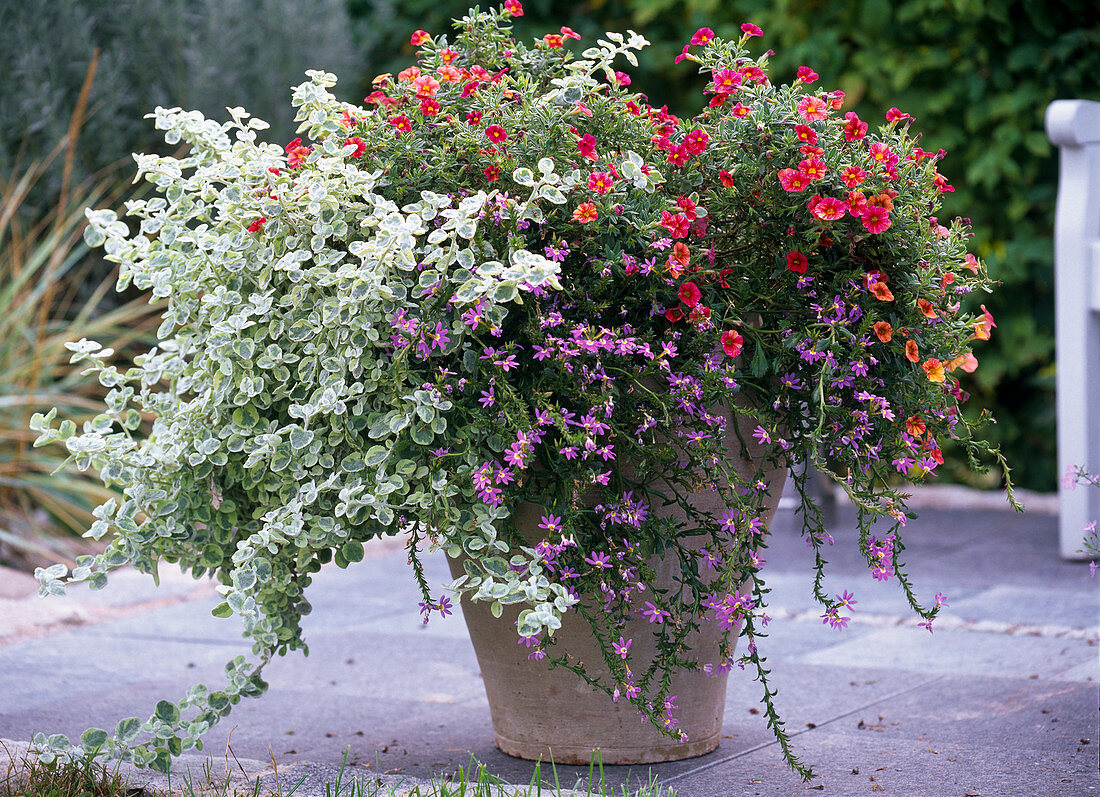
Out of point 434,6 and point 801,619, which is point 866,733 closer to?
point 801,619

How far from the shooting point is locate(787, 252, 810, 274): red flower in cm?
184

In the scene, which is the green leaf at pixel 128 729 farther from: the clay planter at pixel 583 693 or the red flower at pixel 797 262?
the red flower at pixel 797 262

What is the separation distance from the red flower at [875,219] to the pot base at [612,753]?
94 cm

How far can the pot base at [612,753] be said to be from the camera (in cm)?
209

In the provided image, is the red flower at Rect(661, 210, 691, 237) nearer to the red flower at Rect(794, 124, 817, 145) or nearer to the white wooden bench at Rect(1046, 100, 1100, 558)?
the red flower at Rect(794, 124, 817, 145)

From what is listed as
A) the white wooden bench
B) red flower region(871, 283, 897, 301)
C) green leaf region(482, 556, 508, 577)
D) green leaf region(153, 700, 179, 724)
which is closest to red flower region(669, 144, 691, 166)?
red flower region(871, 283, 897, 301)

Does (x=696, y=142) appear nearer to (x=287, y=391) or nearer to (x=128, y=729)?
(x=287, y=391)

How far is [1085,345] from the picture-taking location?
3.70 metres

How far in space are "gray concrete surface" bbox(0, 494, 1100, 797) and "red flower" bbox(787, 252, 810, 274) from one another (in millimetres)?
840

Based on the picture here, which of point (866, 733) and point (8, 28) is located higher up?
point (8, 28)

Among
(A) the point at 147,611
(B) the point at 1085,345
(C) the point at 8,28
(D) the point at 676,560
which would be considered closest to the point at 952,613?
(B) the point at 1085,345

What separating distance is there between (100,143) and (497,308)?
3.88 metres

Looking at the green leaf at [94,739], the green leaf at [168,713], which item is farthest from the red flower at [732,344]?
the green leaf at [94,739]

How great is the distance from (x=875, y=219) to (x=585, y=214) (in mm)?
431
